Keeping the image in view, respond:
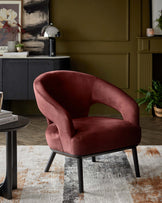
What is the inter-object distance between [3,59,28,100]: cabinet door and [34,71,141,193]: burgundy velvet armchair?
1.87 m

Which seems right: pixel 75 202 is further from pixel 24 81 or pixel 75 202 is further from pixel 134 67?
pixel 134 67

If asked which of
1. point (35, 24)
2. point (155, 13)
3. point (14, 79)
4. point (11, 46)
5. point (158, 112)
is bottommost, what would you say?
point (158, 112)

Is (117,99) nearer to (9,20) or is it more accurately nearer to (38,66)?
(38,66)

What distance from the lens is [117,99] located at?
9.15 feet

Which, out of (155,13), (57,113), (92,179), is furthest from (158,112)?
(57,113)

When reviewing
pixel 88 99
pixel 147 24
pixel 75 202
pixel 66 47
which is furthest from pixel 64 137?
pixel 147 24

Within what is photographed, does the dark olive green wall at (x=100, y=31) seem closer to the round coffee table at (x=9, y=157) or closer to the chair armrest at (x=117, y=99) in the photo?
the chair armrest at (x=117, y=99)

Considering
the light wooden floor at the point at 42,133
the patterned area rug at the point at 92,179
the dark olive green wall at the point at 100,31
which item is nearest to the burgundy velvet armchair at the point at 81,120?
the patterned area rug at the point at 92,179

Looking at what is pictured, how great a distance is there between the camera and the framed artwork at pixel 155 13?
4922mm

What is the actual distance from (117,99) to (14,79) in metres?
2.23

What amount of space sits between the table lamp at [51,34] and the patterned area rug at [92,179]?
191 centimetres

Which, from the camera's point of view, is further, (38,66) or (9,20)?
(9,20)

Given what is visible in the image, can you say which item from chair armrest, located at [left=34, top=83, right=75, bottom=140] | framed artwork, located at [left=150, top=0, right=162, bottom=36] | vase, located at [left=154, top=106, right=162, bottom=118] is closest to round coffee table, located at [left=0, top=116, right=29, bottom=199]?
chair armrest, located at [left=34, top=83, right=75, bottom=140]

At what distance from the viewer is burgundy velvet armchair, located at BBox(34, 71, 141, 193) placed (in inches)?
93.4
